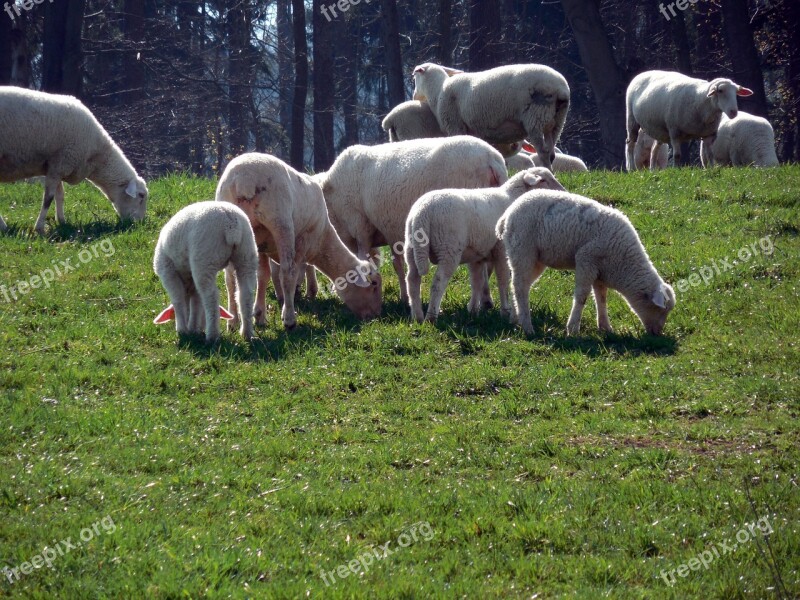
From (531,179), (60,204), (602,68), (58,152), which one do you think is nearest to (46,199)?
(60,204)

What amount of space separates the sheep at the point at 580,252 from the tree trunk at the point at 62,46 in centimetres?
1644

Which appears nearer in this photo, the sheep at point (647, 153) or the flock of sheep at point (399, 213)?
the flock of sheep at point (399, 213)

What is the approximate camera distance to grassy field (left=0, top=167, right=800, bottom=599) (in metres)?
4.89

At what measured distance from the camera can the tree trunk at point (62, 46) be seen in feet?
74.3

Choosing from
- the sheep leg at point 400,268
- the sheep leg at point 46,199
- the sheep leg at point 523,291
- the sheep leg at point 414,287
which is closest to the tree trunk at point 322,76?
the sheep leg at point 46,199

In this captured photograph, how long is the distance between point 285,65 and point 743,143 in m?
23.4

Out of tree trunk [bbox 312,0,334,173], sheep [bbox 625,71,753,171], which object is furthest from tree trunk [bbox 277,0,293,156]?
sheep [bbox 625,71,753,171]

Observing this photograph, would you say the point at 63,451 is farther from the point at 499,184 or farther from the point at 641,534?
the point at 499,184

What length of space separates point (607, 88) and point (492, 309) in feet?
45.4

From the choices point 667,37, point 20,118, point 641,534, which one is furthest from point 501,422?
point 667,37

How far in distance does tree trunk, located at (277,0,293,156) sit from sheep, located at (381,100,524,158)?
1728 centimetres

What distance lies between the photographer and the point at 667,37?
95.8ft

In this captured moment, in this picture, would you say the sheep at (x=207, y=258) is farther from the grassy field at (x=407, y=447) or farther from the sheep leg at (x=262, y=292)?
the sheep leg at (x=262, y=292)

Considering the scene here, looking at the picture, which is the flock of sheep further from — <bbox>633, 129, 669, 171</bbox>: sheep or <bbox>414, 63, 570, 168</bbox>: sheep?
<bbox>633, 129, 669, 171</bbox>: sheep
